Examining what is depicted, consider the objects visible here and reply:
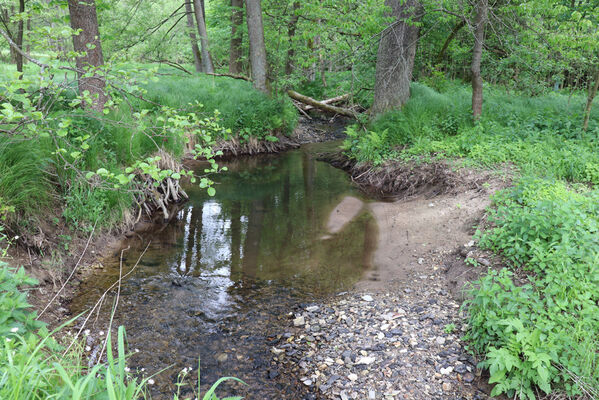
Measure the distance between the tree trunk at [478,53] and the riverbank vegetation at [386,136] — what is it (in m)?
0.05

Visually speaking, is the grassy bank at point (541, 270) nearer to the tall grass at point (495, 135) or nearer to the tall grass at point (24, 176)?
the tall grass at point (495, 135)

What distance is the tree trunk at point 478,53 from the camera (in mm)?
7550

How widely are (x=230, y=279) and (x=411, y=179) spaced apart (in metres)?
4.58

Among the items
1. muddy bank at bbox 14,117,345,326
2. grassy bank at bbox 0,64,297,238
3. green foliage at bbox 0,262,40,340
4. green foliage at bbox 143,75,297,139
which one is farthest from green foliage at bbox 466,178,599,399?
green foliage at bbox 143,75,297,139

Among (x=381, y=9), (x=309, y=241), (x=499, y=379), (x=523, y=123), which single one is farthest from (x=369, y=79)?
(x=499, y=379)

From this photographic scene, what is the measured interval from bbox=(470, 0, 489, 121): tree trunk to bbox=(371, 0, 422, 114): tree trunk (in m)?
1.49

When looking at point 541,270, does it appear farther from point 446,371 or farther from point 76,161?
point 76,161

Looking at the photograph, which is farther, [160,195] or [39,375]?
[160,195]

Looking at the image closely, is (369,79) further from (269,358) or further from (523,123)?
(269,358)

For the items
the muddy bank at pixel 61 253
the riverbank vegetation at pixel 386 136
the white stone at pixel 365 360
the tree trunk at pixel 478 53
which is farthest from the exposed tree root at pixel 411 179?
the muddy bank at pixel 61 253

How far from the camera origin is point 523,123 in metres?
8.27

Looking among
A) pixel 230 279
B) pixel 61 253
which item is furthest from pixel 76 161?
pixel 230 279

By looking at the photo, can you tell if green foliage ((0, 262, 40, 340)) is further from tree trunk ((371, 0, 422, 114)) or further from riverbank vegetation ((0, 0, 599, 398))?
tree trunk ((371, 0, 422, 114))

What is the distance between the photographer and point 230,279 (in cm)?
503
